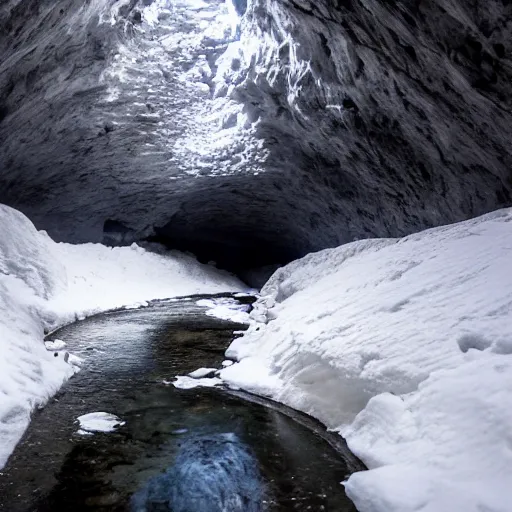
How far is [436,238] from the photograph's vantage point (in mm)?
6859

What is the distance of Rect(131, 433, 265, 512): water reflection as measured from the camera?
10.4 ft

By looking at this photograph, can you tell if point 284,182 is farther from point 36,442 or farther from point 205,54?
point 36,442

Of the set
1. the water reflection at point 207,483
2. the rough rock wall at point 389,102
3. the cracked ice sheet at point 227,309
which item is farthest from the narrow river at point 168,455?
the rough rock wall at point 389,102

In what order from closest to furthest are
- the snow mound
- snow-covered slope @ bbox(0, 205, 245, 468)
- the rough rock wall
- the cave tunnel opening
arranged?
the snow mound → snow-covered slope @ bbox(0, 205, 245, 468) → the rough rock wall → the cave tunnel opening

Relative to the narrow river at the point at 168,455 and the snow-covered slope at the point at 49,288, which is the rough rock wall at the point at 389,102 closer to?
the narrow river at the point at 168,455

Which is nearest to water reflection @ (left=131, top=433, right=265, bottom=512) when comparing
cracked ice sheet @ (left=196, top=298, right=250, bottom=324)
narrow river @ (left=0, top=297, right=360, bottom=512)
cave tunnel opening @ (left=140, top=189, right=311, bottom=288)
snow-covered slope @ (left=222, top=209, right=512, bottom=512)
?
narrow river @ (left=0, top=297, right=360, bottom=512)

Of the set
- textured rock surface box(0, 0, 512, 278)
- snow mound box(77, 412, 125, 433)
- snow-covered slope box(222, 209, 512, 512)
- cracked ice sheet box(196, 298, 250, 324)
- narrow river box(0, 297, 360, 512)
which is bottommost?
cracked ice sheet box(196, 298, 250, 324)

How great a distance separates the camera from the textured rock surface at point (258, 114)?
746cm

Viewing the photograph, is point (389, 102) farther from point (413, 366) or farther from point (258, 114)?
point (413, 366)

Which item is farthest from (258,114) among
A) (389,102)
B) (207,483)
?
(207,483)

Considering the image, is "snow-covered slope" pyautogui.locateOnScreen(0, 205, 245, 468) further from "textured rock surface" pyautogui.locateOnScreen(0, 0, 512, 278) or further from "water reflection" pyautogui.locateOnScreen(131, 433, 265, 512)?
"textured rock surface" pyautogui.locateOnScreen(0, 0, 512, 278)

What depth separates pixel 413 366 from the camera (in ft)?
13.2

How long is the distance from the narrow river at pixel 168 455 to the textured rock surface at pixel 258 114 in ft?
17.4

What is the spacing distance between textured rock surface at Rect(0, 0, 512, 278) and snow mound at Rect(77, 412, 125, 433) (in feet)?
20.1
